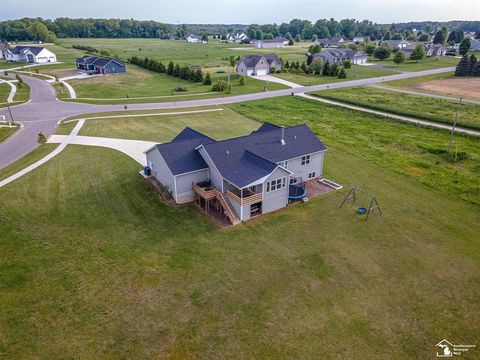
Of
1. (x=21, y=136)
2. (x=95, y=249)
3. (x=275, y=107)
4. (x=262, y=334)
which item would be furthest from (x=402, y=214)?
(x=21, y=136)

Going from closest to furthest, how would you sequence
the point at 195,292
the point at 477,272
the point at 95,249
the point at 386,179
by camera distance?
the point at 195,292, the point at 477,272, the point at 95,249, the point at 386,179

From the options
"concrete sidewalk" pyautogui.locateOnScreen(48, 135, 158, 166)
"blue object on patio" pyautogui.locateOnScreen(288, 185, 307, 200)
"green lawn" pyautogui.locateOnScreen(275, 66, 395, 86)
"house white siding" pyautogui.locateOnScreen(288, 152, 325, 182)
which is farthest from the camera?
"green lawn" pyautogui.locateOnScreen(275, 66, 395, 86)

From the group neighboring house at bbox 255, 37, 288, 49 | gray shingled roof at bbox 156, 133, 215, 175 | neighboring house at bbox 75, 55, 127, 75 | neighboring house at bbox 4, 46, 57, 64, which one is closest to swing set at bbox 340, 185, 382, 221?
gray shingled roof at bbox 156, 133, 215, 175

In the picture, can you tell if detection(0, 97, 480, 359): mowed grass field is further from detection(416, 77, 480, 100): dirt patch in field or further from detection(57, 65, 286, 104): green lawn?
detection(416, 77, 480, 100): dirt patch in field

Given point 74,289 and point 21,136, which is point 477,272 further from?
point 21,136

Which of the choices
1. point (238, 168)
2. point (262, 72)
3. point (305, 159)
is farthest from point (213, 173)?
point (262, 72)

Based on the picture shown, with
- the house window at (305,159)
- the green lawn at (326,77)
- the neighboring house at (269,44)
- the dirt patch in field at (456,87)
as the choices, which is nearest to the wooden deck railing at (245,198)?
the house window at (305,159)

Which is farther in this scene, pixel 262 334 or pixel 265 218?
pixel 265 218

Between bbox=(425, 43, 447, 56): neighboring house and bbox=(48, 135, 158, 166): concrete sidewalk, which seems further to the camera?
bbox=(425, 43, 447, 56): neighboring house
